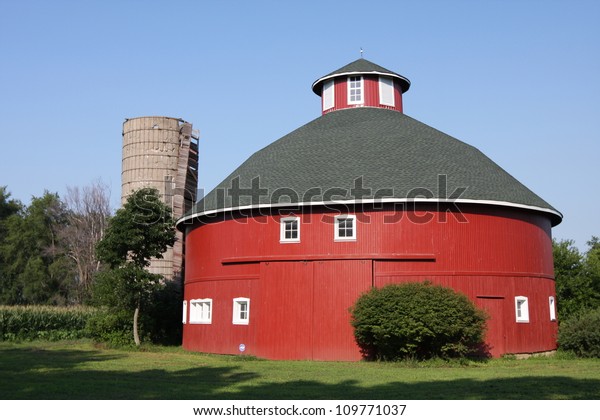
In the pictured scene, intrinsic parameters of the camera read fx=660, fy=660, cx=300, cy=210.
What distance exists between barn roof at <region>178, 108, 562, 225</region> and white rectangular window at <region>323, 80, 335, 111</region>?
230cm

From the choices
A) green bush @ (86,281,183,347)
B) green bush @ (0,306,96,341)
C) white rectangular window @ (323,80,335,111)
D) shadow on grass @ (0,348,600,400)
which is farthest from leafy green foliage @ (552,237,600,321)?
green bush @ (0,306,96,341)

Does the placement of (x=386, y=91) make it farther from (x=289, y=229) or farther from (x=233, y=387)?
(x=233, y=387)

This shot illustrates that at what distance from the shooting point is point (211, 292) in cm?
2206

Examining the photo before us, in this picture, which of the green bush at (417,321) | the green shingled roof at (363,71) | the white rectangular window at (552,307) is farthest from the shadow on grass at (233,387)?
the green shingled roof at (363,71)

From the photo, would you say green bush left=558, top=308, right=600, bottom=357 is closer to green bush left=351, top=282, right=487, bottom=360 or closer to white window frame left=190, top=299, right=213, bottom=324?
green bush left=351, top=282, right=487, bottom=360

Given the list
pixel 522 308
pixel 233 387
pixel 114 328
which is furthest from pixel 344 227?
pixel 114 328

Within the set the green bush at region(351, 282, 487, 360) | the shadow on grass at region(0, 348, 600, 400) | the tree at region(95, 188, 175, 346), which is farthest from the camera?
the tree at region(95, 188, 175, 346)

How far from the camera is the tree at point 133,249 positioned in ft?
76.7

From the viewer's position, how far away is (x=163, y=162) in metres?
33.1

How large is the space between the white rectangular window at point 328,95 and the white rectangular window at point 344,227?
28.8 ft

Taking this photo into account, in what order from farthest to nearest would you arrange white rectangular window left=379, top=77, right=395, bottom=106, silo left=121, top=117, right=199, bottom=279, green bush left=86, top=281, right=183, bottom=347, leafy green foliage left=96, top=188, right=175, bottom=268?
silo left=121, top=117, right=199, bottom=279 → white rectangular window left=379, top=77, right=395, bottom=106 → green bush left=86, top=281, right=183, bottom=347 → leafy green foliage left=96, top=188, right=175, bottom=268

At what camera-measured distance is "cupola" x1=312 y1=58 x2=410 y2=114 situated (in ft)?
87.4

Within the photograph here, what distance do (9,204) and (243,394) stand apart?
5623 centimetres

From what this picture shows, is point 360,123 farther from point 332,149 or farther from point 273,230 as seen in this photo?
point 273,230
